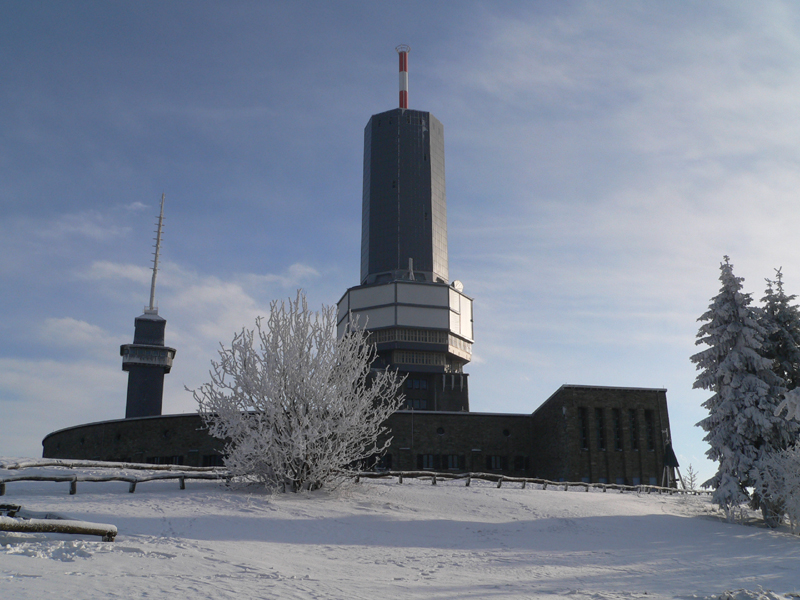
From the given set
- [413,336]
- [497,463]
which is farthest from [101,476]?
[413,336]

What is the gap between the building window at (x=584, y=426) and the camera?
1795 inches

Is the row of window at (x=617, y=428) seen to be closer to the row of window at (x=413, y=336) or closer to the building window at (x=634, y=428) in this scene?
the building window at (x=634, y=428)

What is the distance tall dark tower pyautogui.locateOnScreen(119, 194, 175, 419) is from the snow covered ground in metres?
57.4

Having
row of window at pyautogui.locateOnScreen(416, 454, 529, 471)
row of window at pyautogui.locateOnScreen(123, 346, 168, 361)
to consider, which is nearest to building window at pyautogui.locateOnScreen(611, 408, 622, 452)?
row of window at pyautogui.locateOnScreen(416, 454, 529, 471)

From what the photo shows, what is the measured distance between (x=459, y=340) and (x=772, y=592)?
189 ft

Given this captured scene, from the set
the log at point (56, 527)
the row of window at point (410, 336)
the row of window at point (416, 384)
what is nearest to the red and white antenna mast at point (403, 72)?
the row of window at point (410, 336)

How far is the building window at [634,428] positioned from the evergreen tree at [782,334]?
2102 cm

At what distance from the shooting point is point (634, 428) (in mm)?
47000

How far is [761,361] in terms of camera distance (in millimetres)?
24734

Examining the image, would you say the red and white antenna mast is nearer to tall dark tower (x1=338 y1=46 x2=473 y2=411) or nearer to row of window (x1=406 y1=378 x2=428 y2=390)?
tall dark tower (x1=338 y1=46 x2=473 y2=411)

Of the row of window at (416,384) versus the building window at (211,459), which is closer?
the building window at (211,459)

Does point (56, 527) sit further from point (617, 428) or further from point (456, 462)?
point (617, 428)

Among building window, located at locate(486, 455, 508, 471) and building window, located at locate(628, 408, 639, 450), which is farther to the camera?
building window, located at locate(486, 455, 508, 471)

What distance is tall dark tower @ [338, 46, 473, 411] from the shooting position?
66.2 metres
